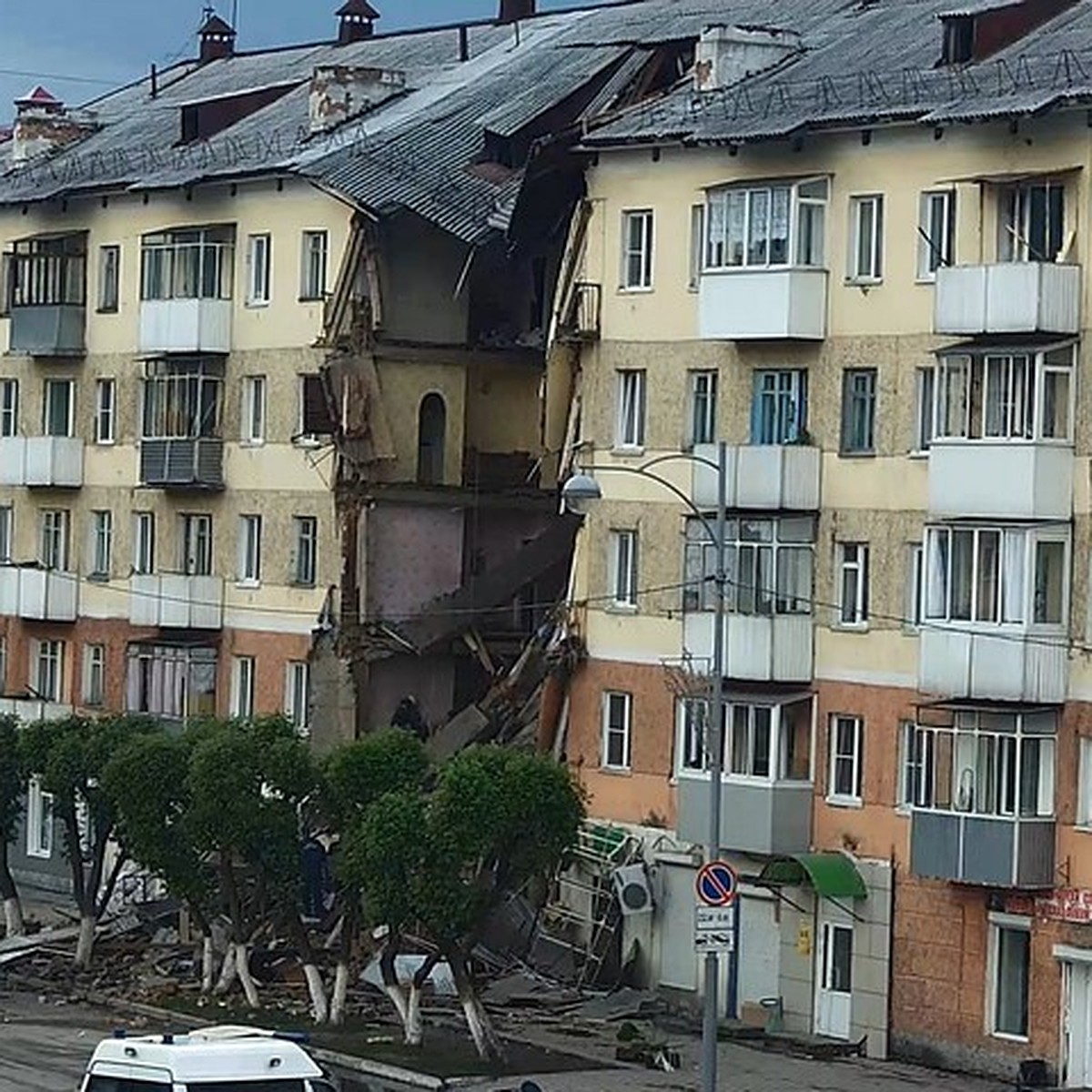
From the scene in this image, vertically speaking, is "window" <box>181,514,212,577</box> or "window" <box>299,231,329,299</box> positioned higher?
"window" <box>299,231,329,299</box>

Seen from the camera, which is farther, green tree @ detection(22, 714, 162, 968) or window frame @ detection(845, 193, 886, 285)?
green tree @ detection(22, 714, 162, 968)

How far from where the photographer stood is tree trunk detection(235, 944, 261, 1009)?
181 ft

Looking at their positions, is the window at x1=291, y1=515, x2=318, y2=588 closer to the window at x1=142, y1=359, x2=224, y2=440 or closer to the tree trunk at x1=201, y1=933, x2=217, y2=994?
the window at x1=142, y1=359, x2=224, y2=440

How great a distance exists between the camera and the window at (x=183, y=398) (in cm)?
6888

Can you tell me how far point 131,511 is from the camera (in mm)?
71625

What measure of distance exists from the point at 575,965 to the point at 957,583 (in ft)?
37.9

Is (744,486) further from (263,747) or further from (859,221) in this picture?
(263,747)

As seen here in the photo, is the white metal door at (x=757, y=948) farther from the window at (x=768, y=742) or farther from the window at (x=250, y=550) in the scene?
the window at (x=250, y=550)

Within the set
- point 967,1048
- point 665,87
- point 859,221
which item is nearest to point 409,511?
point 665,87

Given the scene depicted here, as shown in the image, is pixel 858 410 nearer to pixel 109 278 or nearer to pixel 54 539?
pixel 109 278

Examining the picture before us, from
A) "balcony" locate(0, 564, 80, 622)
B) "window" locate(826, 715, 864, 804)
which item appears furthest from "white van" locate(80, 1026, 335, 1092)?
"balcony" locate(0, 564, 80, 622)

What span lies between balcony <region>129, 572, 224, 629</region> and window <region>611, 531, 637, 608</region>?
42.7ft

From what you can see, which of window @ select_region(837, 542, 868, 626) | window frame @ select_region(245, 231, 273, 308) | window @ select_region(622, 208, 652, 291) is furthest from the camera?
window frame @ select_region(245, 231, 273, 308)

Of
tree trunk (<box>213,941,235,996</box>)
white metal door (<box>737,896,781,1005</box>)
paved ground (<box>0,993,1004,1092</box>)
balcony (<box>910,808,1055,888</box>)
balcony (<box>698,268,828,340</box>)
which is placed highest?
balcony (<box>698,268,828,340</box>)
